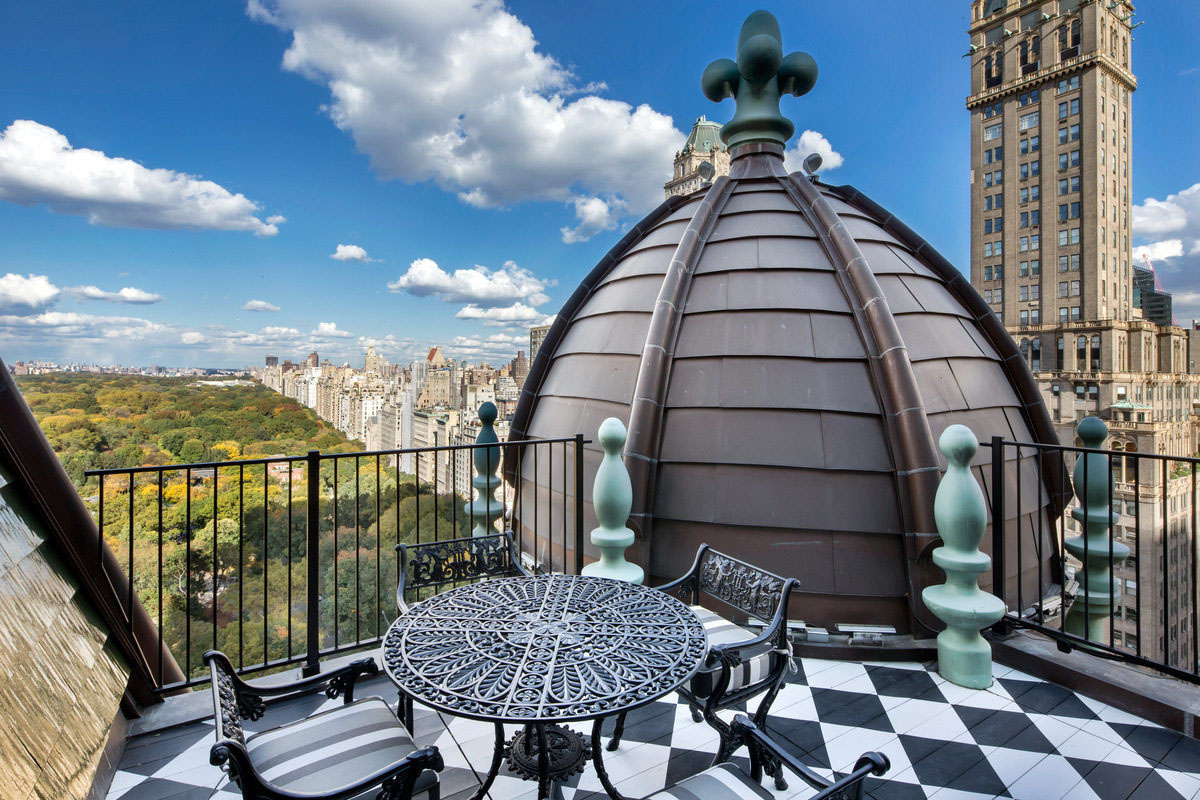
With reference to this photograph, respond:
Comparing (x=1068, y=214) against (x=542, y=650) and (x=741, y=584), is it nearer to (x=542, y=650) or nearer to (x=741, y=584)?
(x=741, y=584)

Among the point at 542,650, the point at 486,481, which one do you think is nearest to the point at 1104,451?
the point at 542,650

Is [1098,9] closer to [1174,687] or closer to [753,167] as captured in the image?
[753,167]

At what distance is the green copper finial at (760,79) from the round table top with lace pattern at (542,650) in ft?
20.3

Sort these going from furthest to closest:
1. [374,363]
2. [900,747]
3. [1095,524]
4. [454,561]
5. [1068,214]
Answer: [374,363] < [1068,214] < [1095,524] < [454,561] < [900,747]

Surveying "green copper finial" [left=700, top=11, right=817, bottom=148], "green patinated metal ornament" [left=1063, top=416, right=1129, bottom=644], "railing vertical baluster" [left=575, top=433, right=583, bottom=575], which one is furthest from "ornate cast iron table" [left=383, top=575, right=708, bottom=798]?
"green copper finial" [left=700, top=11, right=817, bottom=148]

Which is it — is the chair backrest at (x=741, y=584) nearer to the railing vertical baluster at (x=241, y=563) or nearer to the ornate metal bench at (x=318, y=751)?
the ornate metal bench at (x=318, y=751)

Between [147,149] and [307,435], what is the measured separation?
13795 millimetres

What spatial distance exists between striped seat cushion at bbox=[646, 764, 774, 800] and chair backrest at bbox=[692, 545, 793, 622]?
0.95 meters

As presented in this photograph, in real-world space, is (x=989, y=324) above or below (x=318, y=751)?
above

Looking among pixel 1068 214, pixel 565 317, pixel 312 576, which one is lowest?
pixel 312 576

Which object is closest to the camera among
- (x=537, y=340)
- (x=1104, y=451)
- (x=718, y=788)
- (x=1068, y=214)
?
(x=718, y=788)

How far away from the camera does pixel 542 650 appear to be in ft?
7.04

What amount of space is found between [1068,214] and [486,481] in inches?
2500

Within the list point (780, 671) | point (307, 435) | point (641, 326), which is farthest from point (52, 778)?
point (307, 435)
